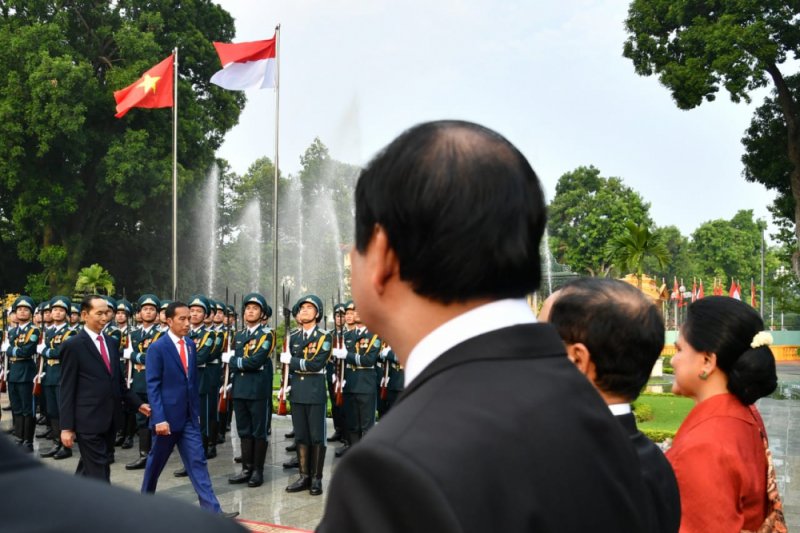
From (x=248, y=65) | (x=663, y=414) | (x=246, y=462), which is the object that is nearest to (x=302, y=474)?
(x=246, y=462)

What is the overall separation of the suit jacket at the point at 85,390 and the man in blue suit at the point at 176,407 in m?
0.35

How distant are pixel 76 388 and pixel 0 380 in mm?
7174

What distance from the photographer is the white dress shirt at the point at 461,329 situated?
120cm

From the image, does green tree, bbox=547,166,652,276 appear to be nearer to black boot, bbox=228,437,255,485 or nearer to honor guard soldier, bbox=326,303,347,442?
honor guard soldier, bbox=326,303,347,442

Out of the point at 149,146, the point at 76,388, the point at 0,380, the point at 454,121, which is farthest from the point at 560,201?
the point at 454,121

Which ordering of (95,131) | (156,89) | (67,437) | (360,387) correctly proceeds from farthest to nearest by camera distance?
(95,131) → (156,89) → (360,387) → (67,437)

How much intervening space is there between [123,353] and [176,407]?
5506mm

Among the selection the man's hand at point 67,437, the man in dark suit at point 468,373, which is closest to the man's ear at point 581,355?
the man in dark suit at point 468,373

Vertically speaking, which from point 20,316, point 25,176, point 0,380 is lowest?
point 0,380

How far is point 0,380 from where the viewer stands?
1277 centimetres

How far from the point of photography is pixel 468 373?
1139 mm

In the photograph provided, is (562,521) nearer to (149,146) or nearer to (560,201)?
(149,146)

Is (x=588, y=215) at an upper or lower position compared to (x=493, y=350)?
upper

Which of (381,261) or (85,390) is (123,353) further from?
(381,261)
